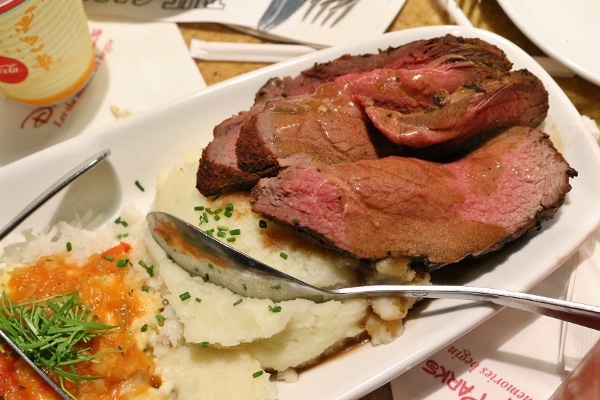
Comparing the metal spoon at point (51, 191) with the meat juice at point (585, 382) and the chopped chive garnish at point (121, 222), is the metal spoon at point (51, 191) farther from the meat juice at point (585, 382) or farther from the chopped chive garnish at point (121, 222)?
the meat juice at point (585, 382)

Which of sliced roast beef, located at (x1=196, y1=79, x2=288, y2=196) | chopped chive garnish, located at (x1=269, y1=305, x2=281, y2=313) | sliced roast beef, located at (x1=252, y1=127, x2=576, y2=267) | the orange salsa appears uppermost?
sliced roast beef, located at (x1=252, y1=127, x2=576, y2=267)

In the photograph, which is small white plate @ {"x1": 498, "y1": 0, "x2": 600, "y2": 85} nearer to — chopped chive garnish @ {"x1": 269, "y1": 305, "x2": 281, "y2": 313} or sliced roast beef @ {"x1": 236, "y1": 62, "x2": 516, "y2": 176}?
sliced roast beef @ {"x1": 236, "y1": 62, "x2": 516, "y2": 176}

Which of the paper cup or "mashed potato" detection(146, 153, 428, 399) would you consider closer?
"mashed potato" detection(146, 153, 428, 399)

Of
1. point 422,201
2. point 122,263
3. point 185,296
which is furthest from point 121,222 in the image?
point 422,201

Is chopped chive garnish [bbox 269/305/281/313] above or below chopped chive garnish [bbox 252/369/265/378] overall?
above

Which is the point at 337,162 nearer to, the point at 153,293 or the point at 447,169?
the point at 447,169

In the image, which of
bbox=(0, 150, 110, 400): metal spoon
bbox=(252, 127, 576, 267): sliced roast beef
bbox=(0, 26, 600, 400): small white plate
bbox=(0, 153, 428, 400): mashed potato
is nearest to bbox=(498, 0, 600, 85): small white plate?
bbox=(0, 26, 600, 400): small white plate

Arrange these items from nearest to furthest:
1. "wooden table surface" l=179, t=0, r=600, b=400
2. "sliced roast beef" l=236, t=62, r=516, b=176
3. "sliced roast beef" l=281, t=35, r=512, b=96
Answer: "sliced roast beef" l=236, t=62, r=516, b=176 < "sliced roast beef" l=281, t=35, r=512, b=96 < "wooden table surface" l=179, t=0, r=600, b=400

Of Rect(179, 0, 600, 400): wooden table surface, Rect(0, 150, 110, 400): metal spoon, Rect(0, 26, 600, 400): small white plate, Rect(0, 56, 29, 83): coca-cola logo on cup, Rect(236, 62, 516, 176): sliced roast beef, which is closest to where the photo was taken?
Rect(0, 26, 600, 400): small white plate
